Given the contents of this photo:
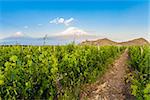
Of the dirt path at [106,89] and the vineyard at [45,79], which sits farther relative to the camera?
the dirt path at [106,89]

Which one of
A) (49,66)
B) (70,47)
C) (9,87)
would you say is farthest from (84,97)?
(70,47)

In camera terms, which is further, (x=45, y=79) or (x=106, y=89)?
(x=106, y=89)

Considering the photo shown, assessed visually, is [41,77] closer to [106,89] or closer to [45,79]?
[45,79]

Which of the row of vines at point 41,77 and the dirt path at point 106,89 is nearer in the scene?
the row of vines at point 41,77

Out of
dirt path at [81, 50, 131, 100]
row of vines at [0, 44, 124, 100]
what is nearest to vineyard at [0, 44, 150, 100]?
row of vines at [0, 44, 124, 100]

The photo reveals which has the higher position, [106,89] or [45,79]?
[45,79]

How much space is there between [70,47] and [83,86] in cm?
322

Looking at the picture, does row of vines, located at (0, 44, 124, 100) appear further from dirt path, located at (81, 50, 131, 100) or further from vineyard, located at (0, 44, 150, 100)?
dirt path, located at (81, 50, 131, 100)

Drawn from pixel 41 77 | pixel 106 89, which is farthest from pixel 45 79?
pixel 106 89

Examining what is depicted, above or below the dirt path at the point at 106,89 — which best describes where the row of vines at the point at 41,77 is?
above

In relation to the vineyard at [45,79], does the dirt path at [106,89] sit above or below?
below

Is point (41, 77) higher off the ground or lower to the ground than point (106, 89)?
higher

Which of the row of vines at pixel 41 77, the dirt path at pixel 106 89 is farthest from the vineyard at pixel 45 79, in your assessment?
the dirt path at pixel 106 89

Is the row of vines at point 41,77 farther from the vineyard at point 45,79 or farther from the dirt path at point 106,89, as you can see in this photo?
the dirt path at point 106,89
